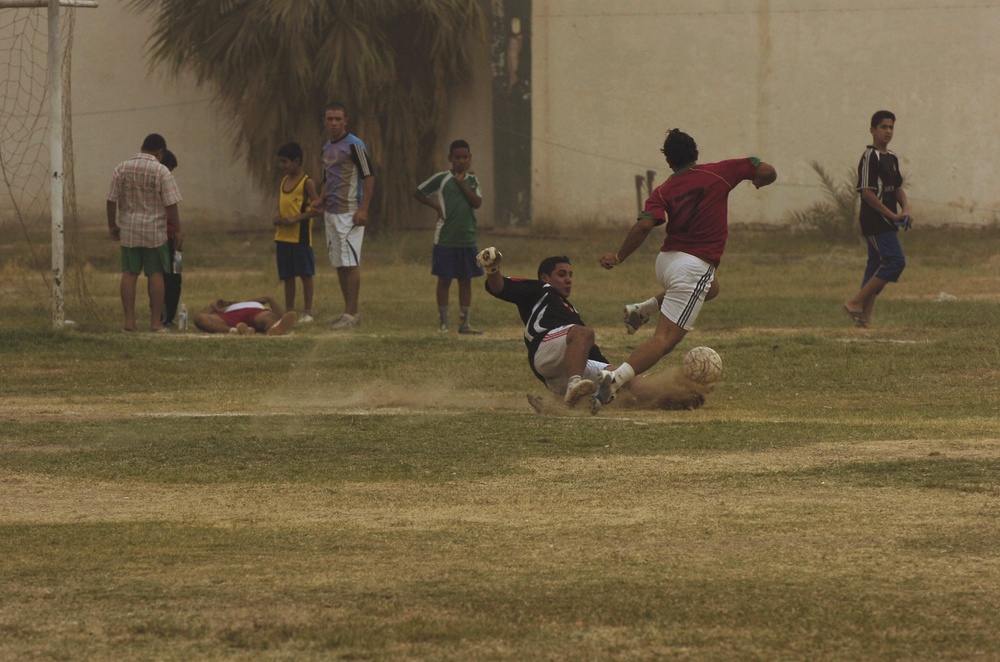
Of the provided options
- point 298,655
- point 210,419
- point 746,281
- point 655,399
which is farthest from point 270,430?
point 746,281

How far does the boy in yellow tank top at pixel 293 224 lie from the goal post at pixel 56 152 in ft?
6.33

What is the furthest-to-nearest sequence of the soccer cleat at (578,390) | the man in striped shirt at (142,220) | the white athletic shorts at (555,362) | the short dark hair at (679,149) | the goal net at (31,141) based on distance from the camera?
the goal net at (31,141) < the man in striped shirt at (142,220) < the short dark hair at (679,149) < the white athletic shorts at (555,362) < the soccer cleat at (578,390)

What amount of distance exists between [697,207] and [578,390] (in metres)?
1.34

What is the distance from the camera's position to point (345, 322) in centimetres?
1402

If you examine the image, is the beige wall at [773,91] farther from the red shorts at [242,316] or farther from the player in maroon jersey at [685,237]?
the player in maroon jersey at [685,237]

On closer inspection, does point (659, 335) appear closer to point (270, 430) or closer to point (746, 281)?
point (270, 430)

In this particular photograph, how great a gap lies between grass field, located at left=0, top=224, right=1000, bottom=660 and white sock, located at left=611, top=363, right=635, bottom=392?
0.62ft

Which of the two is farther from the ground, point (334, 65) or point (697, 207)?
point (334, 65)

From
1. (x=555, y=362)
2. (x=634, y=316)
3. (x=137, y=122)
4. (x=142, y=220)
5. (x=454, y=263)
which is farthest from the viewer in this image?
(x=137, y=122)

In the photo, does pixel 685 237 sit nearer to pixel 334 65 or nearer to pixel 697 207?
pixel 697 207

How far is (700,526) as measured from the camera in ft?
18.5

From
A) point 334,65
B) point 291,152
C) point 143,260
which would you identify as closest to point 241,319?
point 143,260

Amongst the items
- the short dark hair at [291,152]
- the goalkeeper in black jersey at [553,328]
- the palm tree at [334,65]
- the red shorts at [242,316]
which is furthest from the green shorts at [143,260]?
the palm tree at [334,65]

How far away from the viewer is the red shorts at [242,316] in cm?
Answer: 1374
